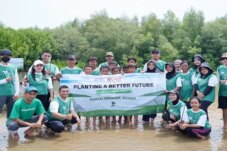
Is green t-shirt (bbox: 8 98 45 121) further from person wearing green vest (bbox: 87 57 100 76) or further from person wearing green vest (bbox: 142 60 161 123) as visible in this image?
person wearing green vest (bbox: 142 60 161 123)

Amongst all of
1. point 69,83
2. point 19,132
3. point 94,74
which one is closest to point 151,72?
point 94,74

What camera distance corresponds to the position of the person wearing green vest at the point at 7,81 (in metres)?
7.52

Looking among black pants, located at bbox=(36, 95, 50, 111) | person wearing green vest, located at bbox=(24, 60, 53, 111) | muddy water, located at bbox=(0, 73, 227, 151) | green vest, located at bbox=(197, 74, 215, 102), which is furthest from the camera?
black pants, located at bbox=(36, 95, 50, 111)

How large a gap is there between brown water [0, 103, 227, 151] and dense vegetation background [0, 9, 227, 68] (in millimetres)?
29165

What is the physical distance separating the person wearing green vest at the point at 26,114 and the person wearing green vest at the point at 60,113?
7.3 inches

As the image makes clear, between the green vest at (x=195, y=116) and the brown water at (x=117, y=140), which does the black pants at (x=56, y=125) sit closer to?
the brown water at (x=117, y=140)

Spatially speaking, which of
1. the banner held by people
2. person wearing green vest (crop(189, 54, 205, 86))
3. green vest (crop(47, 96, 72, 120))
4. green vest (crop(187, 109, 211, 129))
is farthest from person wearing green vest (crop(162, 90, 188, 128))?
green vest (crop(47, 96, 72, 120))

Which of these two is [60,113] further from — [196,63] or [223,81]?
[223,81]

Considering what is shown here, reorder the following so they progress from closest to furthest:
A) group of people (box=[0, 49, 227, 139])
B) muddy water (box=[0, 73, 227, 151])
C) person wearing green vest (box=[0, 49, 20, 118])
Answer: muddy water (box=[0, 73, 227, 151])
group of people (box=[0, 49, 227, 139])
person wearing green vest (box=[0, 49, 20, 118])

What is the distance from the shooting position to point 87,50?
4300 cm

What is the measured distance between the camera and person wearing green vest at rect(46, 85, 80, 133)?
7.37 meters

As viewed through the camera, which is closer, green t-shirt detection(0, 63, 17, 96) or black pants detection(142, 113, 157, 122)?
green t-shirt detection(0, 63, 17, 96)

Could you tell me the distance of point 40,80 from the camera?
7836mm

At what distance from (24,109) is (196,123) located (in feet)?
11.0
